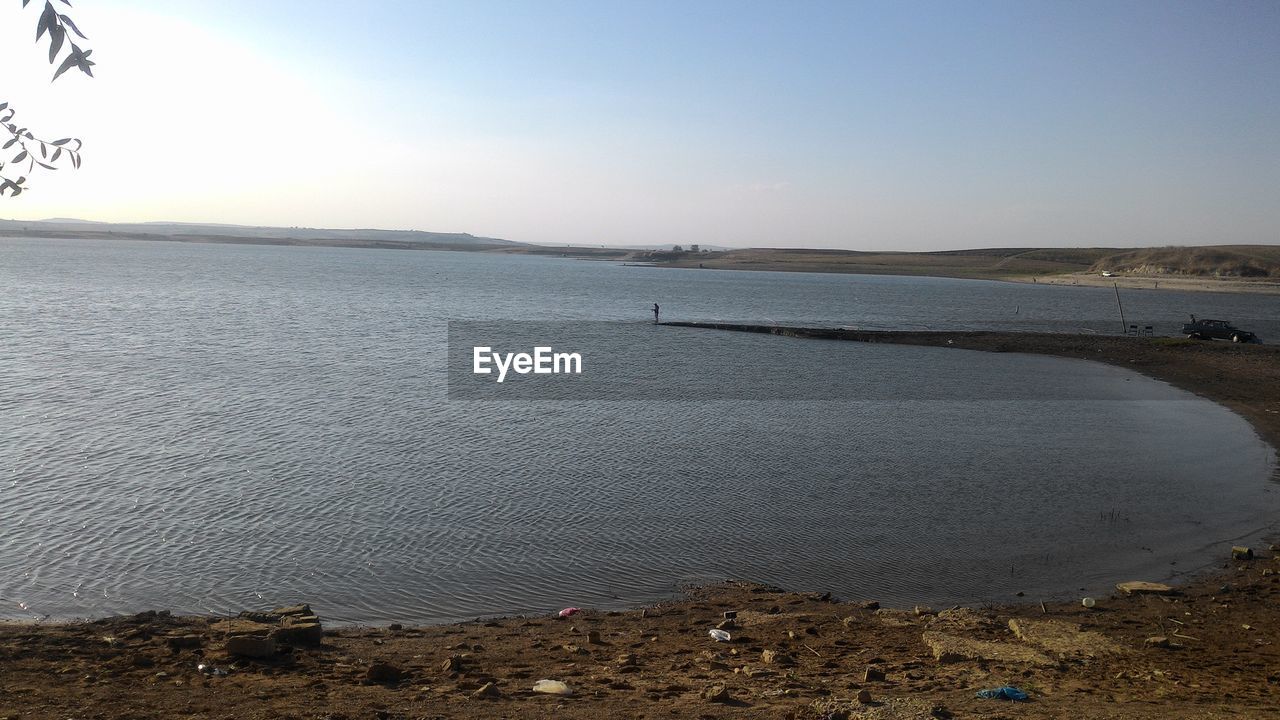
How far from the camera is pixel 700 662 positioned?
868 cm

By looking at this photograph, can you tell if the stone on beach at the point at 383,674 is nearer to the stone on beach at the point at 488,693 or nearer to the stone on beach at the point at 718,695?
the stone on beach at the point at 488,693

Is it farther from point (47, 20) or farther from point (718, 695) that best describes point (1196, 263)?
point (47, 20)

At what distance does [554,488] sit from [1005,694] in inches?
405

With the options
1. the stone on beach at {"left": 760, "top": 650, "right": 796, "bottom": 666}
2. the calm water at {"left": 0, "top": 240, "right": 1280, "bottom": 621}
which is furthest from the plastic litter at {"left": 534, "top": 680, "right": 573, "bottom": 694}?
the calm water at {"left": 0, "top": 240, "right": 1280, "bottom": 621}

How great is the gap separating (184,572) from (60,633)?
2.77 metres

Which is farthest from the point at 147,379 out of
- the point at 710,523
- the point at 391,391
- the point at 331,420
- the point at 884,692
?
the point at 884,692

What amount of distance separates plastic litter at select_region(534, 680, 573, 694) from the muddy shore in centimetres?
8

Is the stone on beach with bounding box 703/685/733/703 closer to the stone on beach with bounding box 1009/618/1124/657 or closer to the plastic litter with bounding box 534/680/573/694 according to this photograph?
the plastic litter with bounding box 534/680/573/694

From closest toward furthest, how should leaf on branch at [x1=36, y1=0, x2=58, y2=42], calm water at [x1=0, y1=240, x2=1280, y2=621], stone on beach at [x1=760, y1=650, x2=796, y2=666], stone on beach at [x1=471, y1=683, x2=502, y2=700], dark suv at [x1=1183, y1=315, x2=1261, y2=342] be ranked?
leaf on branch at [x1=36, y1=0, x2=58, y2=42]
stone on beach at [x1=471, y1=683, x2=502, y2=700]
stone on beach at [x1=760, y1=650, x2=796, y2=666]
calm water at [x1=0, y1=240, x2=1280, y2=621]
dark suv at [x1=1183, y1=315, x2=1261, y2=342]

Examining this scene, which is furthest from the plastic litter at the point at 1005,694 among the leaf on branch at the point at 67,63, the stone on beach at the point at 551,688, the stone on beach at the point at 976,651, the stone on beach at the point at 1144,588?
the leaf on branch at the point at 67,63

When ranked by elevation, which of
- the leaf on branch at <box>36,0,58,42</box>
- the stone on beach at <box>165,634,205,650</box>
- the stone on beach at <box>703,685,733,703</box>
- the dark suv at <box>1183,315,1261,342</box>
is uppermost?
the leaf on branch at <box>36,0,58,42</box>

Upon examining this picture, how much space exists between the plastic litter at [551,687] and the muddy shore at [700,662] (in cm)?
8

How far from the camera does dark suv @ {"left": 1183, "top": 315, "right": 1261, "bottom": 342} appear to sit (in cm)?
4950

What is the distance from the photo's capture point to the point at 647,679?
806 centimetres
